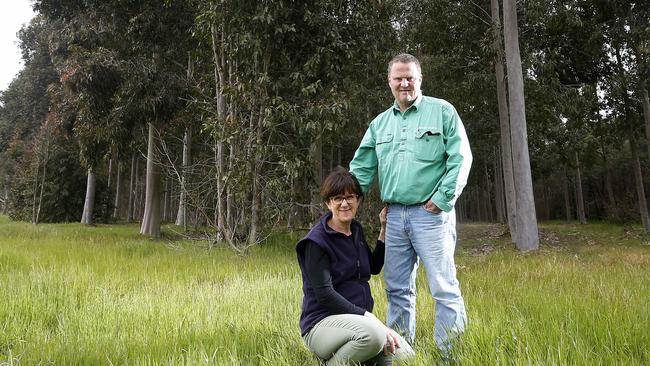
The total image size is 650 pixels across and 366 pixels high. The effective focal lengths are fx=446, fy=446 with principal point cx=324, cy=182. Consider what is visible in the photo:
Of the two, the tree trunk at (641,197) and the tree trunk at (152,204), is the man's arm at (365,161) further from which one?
the tree trunk at (641,197)

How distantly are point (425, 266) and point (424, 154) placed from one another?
697 millimetres

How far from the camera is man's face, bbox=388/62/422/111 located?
9.11ft

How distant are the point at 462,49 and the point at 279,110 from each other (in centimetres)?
807

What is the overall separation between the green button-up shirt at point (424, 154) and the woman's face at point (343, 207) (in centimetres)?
42

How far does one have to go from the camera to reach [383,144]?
2.99m

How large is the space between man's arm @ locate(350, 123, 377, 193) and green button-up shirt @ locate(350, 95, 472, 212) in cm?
17

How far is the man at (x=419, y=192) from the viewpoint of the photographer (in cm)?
268

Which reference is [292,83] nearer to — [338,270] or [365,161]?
[365,161]

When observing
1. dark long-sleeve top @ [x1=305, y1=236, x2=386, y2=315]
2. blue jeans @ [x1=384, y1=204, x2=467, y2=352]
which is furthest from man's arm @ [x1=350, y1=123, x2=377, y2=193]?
dark long-sleeve top @ [x1=305, y1=236, x2=386, y2=315]

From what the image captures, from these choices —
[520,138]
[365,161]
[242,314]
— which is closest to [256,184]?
[242,314]

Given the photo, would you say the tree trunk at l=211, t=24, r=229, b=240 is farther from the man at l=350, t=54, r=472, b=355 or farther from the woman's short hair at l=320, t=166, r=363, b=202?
the woman's short hair at l=320, t=166, r=363, b=202

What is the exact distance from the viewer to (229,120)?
8.19m

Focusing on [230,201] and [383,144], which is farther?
[230,201]

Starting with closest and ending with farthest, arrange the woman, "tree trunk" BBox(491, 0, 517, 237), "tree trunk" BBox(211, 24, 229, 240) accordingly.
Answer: the woman < "tree trunk" BBox(211, 24, 229, 240) < "tree trunk" BBox(491, 0, 517, 237)
